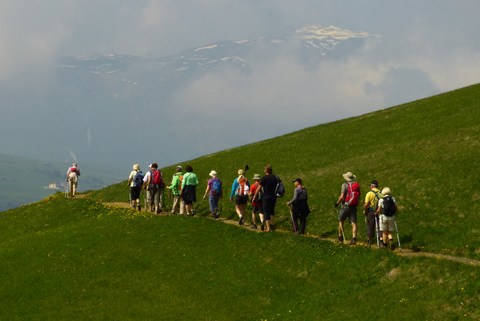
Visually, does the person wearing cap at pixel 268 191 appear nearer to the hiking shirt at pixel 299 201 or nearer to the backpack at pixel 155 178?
the hiking shirt at pixel 299 201

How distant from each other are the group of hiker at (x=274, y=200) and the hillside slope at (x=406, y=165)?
→ 1942 mm

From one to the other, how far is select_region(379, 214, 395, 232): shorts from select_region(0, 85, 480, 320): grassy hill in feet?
5.68

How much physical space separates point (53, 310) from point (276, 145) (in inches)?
1556

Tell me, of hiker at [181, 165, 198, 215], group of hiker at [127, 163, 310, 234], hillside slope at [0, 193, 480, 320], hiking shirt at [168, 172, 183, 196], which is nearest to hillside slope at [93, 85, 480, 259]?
group of hiker at [127, 163, 310, 234]

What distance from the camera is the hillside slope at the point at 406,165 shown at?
33.4 meters

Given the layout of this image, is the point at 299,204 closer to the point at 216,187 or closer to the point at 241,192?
the point at 241,192

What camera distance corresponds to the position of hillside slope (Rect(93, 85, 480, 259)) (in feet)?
109

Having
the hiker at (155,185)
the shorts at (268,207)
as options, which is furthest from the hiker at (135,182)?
the shorts at (268,207)

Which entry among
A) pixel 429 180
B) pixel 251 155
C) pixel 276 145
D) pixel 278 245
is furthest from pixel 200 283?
pixel 276 145

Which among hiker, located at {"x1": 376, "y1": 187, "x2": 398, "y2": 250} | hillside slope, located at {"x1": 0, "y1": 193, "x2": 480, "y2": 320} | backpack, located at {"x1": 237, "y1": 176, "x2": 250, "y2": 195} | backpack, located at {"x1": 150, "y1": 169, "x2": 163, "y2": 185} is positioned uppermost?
backpack, located at {"x1": 150, "y1": 169, "x2": 163, "y2": 185}

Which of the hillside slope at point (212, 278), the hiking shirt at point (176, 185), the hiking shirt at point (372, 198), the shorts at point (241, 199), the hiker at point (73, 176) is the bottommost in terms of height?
the hillside slope at point (212, 278)

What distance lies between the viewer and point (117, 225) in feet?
131

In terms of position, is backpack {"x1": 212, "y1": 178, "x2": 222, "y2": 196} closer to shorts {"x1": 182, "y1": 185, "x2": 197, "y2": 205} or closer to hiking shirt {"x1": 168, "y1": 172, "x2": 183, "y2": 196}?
shorts {"x1": 182, "y1": 185, "x2": 197, "y2": 205}

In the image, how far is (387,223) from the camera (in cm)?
3052
